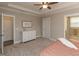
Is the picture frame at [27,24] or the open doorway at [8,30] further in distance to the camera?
the open doorway at [8,30]

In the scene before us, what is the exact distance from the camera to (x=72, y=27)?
308 cm

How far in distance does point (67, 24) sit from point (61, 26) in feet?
0.96

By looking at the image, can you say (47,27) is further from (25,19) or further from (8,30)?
(8,30)

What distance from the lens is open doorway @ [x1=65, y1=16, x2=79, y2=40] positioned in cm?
304

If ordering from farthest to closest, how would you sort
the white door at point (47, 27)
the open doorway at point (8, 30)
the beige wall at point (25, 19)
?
the open doorway at point (8, 30), the white door at point (47, 27), the beige wall at point (25, 19)

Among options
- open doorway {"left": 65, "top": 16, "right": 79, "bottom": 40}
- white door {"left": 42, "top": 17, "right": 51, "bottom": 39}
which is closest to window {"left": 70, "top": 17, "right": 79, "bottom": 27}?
open doorway {"left": 65, "top": 16, "right": 79, "bottom": 40}

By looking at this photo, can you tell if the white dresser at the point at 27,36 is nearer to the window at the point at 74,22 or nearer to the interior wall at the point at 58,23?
Result: the interior wall at the point at 58,23

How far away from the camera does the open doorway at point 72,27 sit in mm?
3039

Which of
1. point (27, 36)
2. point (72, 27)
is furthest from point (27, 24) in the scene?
point (72, 27)

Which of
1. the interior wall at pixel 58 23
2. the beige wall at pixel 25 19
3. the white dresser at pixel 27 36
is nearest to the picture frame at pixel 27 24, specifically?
the beige wall at pixel 25 19

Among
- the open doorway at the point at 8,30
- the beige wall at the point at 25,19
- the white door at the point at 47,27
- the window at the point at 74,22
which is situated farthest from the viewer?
the open doorway at the point at 8,30

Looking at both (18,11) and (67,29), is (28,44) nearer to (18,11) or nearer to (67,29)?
(18,11)

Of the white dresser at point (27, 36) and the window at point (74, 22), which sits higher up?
the window at point (74, 22)

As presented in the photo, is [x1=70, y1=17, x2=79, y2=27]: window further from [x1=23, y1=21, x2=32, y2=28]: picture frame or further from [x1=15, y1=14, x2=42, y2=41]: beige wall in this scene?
[x1=23, y1=21, x2=32, y2=28]: picture frame
